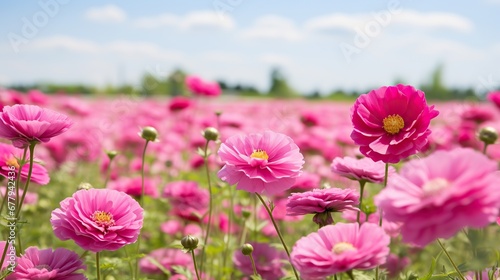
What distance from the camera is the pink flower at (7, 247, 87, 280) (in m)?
1.30

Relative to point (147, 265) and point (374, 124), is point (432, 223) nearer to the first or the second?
point (374, 124)

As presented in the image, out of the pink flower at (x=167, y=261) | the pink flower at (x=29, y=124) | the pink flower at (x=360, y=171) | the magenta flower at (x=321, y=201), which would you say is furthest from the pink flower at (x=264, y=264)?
the pink flower at (x=29, y=124)

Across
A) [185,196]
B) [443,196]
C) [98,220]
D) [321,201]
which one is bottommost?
[185,196]

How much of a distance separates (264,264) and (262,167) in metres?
1.12

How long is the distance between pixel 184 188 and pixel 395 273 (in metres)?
1.15

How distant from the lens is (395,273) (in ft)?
9.39

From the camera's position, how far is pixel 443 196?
836mm

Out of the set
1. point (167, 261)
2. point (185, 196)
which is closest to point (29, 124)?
point (167, 261)

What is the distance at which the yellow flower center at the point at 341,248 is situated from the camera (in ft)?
3.29

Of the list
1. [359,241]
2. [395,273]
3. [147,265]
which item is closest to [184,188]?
[147,265]

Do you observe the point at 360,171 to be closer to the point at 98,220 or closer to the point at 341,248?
the point at 341,248

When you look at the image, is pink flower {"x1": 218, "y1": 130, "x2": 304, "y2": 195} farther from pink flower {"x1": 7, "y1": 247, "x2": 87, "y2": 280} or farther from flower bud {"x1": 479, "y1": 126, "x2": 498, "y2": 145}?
flower bud {"x1": 479, "y1": 126, "x2": 498, "y2": 145}

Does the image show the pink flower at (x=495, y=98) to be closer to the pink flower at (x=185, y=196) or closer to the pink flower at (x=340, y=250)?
the pink flower at (x=185, y=196)

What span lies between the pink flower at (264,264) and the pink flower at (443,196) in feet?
4.11
